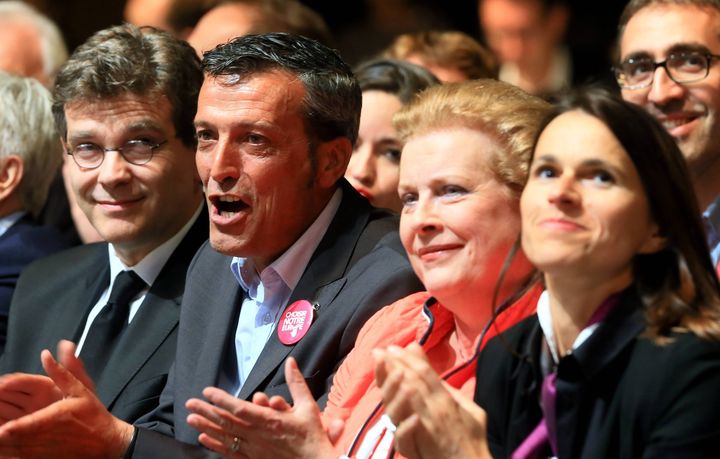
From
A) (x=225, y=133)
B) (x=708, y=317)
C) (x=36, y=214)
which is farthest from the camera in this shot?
(x=36, y=214)

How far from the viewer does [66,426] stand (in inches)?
117

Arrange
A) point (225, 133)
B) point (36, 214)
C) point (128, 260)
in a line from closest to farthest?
point (225, 133)
point (128, 260)
point (36, 214)

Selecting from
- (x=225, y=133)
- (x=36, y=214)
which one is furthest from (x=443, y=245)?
(x=36, y=214)

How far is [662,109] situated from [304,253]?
1.03 meters

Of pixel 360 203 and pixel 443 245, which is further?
pixel 360 203

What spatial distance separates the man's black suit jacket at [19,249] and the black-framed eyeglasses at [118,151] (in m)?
0.66

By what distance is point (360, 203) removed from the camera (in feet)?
11.3

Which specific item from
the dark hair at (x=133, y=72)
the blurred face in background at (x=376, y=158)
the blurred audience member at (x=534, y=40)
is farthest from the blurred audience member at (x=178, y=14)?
the dark hair at (x=133, y=72)

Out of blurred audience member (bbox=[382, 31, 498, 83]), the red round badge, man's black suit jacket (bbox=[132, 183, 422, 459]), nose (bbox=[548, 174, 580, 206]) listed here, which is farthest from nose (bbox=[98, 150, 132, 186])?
nose (bbox=[548, 174, 580, 206])

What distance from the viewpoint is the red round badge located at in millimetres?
3166

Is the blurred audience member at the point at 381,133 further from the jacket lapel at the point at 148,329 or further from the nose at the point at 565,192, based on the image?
the nose at the point at 565,192

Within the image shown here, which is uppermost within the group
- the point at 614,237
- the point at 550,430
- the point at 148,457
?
the point at 614,237

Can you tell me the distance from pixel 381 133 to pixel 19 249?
1256mm

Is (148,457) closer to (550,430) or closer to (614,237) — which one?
(550,430)
